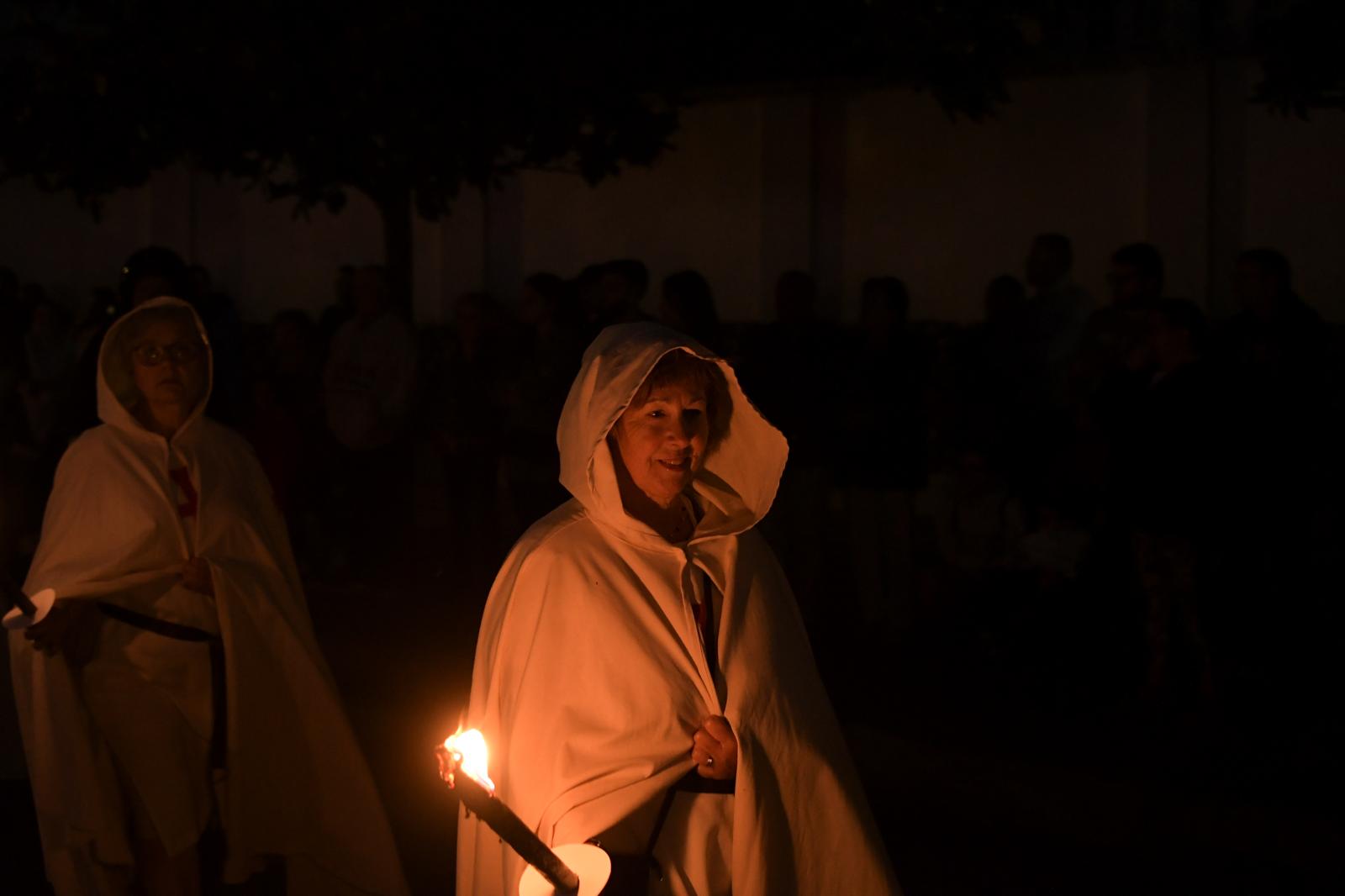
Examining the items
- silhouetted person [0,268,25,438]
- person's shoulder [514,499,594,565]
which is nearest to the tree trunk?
silhouetted person [0,268,25,438]

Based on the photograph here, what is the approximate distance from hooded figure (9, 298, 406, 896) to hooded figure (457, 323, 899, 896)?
73.7 inches

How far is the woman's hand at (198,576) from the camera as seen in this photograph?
5.95 metres

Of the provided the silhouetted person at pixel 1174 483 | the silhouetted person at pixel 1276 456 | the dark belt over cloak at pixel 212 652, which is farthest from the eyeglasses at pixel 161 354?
the silhouetted person at pixel 1276 456

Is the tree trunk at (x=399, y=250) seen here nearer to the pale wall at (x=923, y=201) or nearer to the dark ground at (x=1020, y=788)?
the pale wall at (x=923, y=201)

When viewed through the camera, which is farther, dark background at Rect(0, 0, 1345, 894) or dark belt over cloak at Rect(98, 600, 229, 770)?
dark background at Rect(0, 0, 1345, 894)

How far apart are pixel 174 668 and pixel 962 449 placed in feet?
17.9

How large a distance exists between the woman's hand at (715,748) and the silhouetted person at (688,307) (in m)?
4.94

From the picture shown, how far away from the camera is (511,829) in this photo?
106 inches

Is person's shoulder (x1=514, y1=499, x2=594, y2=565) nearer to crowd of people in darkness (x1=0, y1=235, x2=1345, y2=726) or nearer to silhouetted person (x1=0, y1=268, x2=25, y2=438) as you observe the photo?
crowd of people in darkness (x1=0, y1=235, x2=1345, y2=726)

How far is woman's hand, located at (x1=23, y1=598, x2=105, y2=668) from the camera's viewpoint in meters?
5.76

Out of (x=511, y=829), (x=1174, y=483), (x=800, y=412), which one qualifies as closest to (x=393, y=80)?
(x=800, y=412)

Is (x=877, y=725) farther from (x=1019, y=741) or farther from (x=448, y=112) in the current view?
(x=448, y=112)

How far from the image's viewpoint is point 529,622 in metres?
4.22

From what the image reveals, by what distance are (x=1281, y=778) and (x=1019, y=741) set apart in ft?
3.77
